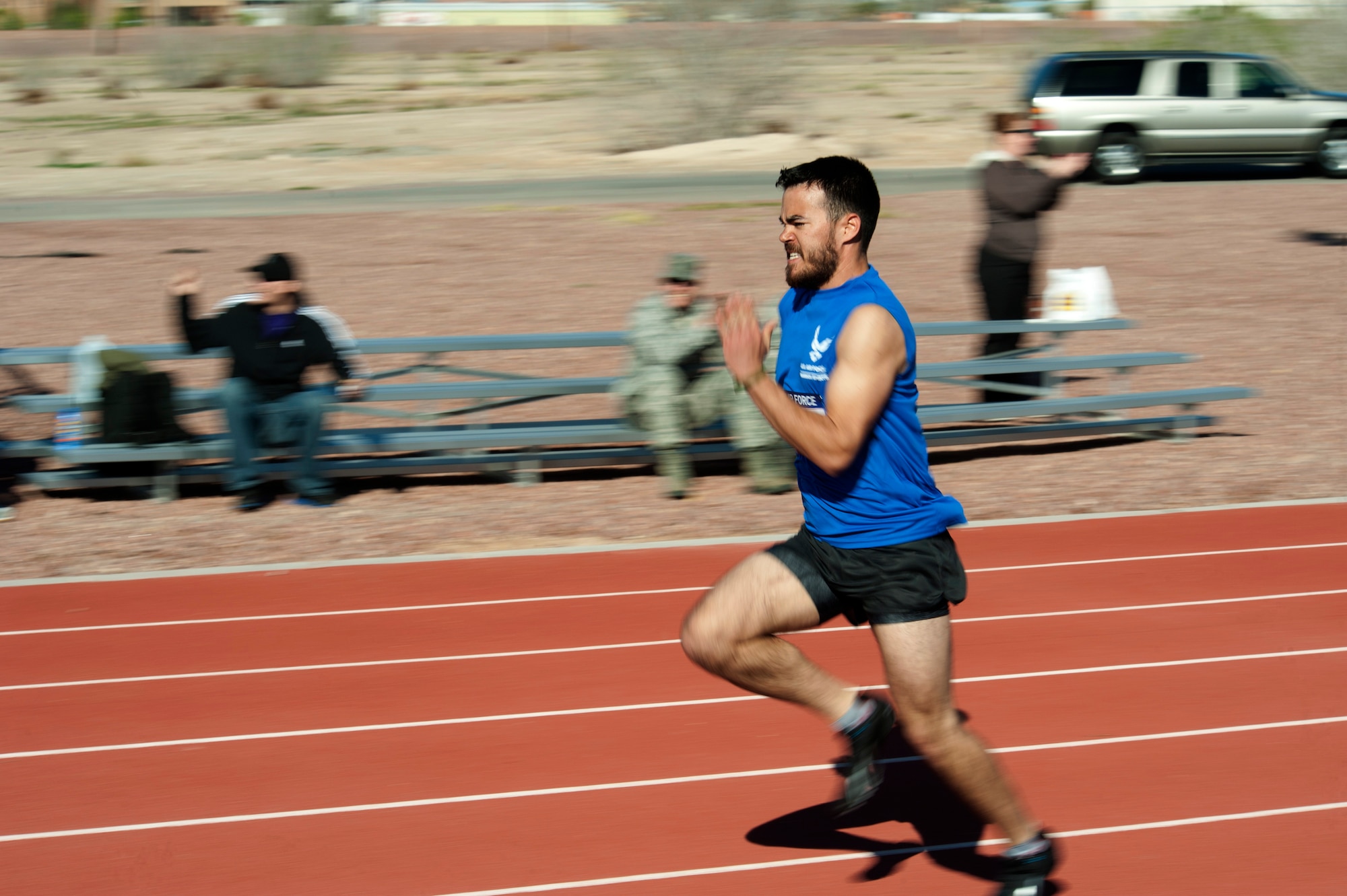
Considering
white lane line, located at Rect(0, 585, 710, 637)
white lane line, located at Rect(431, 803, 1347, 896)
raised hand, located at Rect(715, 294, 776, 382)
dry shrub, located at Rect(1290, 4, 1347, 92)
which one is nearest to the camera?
raised hand, located at Rect(715, 294, 776, 382)

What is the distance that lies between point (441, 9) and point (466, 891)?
8627cm

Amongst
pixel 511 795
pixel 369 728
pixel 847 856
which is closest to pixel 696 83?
pixel 369 728

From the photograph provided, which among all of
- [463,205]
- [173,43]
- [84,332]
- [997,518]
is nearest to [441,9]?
[173,43]

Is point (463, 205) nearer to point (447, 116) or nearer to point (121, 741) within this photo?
point (121, 741)

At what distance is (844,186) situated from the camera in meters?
3.46

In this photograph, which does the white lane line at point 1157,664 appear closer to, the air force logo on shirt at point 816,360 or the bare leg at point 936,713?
the bare leg at point 936,713

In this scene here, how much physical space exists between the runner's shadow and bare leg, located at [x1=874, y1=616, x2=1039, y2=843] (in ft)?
1.72

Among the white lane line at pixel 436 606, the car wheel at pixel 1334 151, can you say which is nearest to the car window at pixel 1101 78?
the car wheel at pixel 1334 151

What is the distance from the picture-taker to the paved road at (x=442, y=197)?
20.4m

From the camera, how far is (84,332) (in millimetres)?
12875

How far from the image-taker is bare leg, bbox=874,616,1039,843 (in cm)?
347

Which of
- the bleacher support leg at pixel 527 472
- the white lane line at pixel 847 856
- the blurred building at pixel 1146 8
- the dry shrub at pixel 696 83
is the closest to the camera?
the white lane line at pixel 847 856

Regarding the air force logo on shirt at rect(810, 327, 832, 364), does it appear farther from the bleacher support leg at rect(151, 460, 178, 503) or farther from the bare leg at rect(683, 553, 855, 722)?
the bleacher support leg at rect(151, 460, 178, 503)

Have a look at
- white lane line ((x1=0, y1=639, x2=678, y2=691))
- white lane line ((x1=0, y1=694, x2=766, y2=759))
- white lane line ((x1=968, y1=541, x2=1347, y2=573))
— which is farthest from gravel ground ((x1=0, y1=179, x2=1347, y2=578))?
white lane line ((x1=0, y1=694, x2=766, y2=759))
